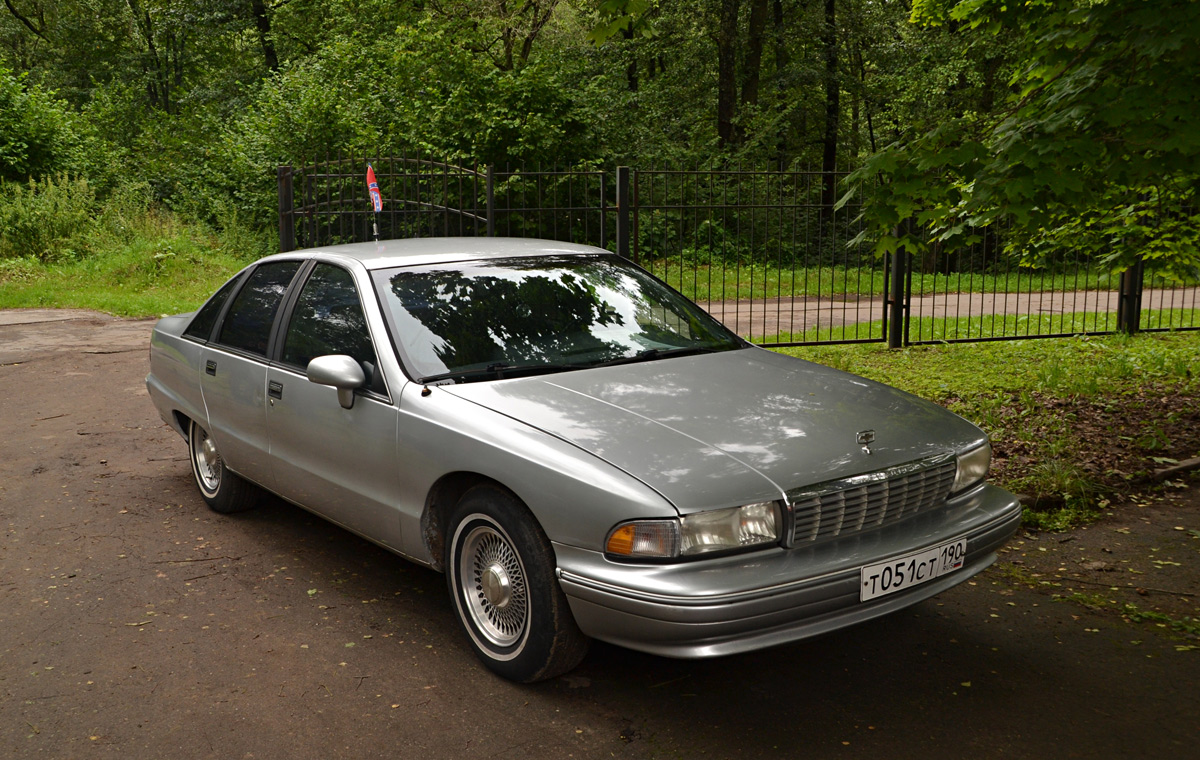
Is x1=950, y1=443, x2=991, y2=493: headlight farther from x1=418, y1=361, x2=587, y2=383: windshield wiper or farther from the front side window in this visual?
the front side window

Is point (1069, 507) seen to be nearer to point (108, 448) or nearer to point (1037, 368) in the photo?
point (1037, 368)

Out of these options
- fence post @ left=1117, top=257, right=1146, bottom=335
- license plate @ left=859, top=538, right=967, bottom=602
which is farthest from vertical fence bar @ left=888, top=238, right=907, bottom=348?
license plate @ left=859, top=538, right=967, bottom=602

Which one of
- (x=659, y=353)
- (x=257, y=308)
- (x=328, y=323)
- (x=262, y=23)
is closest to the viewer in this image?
(x=659, y=353)

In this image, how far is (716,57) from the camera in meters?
29.5

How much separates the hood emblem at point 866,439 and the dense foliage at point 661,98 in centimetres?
208

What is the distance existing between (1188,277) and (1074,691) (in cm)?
619

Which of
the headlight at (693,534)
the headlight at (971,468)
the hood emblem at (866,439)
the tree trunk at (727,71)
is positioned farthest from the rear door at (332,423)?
the tree trunk at (727,71)

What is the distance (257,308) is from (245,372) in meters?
0.39

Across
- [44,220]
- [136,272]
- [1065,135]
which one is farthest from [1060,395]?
[44,220]

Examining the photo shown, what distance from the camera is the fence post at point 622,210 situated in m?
10.1

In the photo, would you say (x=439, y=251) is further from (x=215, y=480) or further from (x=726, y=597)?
(x=726, y=597)

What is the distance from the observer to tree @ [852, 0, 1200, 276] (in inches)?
193

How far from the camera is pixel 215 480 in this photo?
5770 mm

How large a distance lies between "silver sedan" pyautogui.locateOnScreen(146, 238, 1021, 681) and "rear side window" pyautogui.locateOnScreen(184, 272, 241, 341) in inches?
15.1
